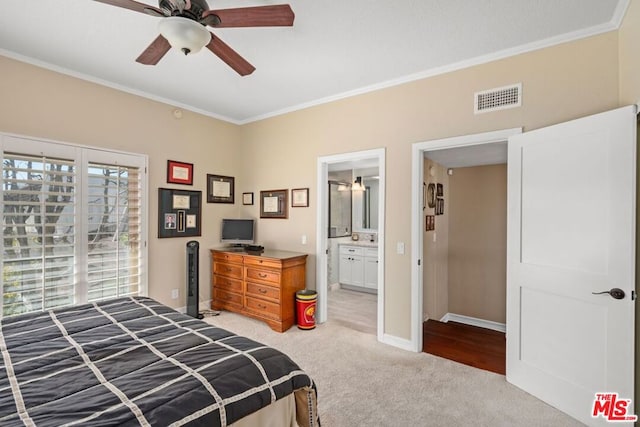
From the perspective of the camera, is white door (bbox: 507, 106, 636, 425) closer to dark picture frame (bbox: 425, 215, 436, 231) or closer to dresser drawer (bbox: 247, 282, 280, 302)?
dark picture frame (bbox: 425, 215, 436, 231)

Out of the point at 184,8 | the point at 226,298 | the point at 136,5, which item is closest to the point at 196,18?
the point at 184,8

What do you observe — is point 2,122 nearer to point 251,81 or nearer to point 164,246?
point 164,246

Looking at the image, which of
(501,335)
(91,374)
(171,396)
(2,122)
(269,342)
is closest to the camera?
(171,396)

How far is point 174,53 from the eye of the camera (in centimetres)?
292

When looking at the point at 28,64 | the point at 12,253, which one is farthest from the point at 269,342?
the point at 28,64

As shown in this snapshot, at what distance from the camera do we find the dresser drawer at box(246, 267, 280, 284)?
3.81 metres

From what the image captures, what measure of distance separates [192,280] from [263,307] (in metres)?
1.03

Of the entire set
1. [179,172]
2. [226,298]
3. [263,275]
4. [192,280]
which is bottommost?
[226,298]

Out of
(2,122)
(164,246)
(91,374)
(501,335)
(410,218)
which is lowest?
(501,335)

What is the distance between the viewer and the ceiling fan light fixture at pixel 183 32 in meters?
1.80

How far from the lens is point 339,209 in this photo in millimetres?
6285

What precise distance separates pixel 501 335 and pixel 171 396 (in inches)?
153

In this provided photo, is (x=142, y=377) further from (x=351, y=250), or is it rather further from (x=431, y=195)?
(x=351, y=250)

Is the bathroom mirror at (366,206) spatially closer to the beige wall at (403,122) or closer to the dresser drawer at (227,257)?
the beige wall at (403,122)
